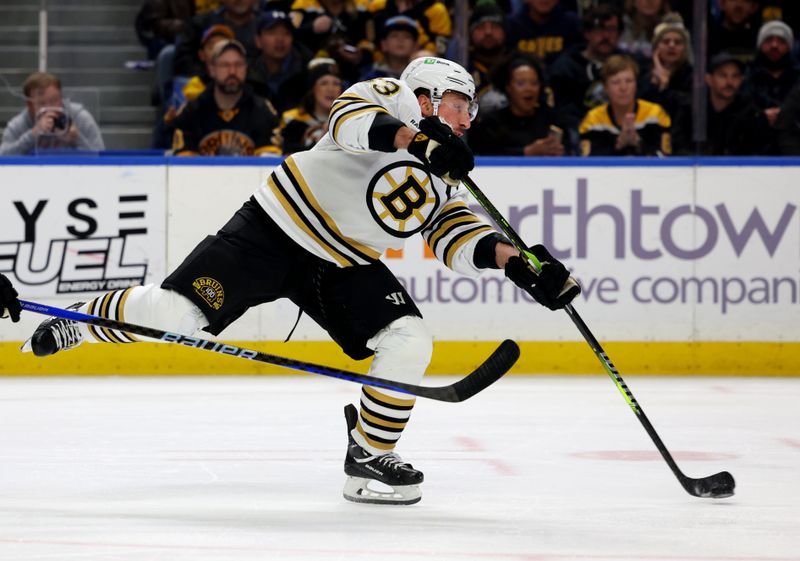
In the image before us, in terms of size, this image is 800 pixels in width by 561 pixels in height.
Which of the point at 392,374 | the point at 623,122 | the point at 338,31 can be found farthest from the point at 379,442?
the point at 338,31

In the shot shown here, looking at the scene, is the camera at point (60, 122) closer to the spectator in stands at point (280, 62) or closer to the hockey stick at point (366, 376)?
the spectator in stands at point (280, 62)

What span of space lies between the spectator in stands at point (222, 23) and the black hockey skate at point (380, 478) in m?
4.32

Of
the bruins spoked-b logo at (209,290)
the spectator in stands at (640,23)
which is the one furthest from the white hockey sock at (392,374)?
the spectator in stands at (640,23)

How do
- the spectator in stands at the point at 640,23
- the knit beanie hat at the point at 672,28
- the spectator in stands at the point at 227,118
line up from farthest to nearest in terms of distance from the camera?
the spectator in stands at the point at 640,23 < the knit beanie hat at the point at 672,28 < the spectator in stands at the point at 227,118

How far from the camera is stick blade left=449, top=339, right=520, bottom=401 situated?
133 inches

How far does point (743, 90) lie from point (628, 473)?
3661mm

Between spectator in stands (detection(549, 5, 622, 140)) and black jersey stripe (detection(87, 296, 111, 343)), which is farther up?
spectator in stands (detection(549, 5, 622, 140))

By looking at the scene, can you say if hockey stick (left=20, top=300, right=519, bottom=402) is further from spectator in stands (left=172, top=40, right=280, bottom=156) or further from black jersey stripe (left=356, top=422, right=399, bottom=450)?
spectator in stands (left=172, top=40, right=280, bottom=156)

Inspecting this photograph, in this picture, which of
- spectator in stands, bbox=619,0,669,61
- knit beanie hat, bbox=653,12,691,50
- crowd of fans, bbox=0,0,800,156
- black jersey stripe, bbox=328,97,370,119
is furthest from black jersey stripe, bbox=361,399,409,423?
spectator in stands, bbox=619,0,669,61

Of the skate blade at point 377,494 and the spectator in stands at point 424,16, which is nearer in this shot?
the skate blade at point 377,494

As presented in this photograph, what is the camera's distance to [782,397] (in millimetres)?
5809

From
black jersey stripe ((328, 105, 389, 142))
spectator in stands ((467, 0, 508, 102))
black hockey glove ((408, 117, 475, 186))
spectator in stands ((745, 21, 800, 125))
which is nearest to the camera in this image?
black hockey glove ((408, 117, 475, 186))

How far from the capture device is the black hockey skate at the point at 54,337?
11.1 feet

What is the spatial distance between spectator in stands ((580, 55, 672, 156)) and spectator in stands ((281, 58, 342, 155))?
4.05 feet
